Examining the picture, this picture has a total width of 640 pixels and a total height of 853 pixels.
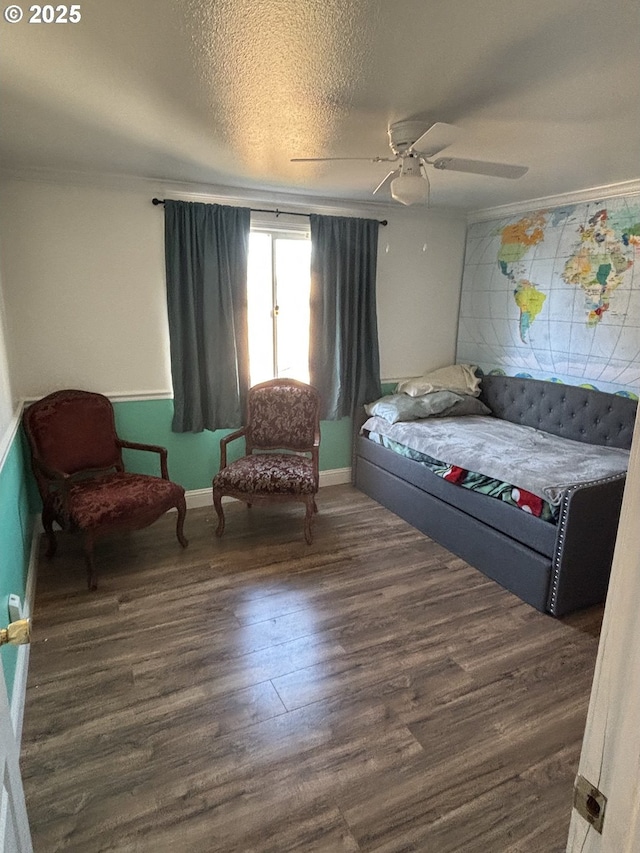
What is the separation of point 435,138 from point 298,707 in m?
2.32

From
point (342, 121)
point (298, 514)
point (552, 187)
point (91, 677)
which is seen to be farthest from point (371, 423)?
point (91, 677)

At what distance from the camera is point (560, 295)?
361 cm

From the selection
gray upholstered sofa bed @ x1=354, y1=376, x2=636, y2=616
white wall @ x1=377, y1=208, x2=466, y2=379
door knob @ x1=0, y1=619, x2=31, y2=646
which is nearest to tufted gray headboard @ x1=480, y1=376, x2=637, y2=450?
gray upholstered sofa bed @ x1=354, y1=376, x2=636, y2=616

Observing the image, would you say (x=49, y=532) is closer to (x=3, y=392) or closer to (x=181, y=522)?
(x=181, y=522)

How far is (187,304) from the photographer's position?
347 centimetres

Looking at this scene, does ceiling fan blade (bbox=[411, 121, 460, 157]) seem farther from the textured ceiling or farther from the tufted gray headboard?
the tufted gray headboard

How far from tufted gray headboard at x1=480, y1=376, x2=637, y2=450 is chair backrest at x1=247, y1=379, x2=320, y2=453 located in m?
1.57

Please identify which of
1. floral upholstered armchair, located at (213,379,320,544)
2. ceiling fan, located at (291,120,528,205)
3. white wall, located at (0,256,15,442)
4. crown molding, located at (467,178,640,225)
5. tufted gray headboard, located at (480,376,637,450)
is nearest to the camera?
ceiling fan, located at (291,120,528,205)

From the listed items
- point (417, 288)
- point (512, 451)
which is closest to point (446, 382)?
point (417, 288)

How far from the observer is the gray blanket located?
2678 millimetres

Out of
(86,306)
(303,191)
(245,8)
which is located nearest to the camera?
(245,8)

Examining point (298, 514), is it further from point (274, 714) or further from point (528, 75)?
point (528, 75)

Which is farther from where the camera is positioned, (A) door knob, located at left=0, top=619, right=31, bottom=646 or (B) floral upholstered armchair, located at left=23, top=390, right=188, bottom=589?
(B) floral upholstered armchair, located at left=23, top=390, right=188, bottom=589

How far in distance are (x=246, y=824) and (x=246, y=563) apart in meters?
1.61
